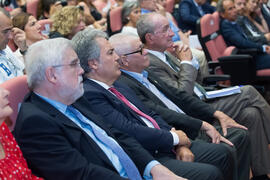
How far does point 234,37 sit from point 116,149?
10.0ft

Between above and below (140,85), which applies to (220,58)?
below

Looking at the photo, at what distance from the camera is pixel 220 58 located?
4145 mm

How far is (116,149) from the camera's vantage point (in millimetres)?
1782

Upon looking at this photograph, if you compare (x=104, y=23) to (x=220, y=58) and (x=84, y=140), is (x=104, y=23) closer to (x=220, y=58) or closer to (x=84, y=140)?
(x=220, y=58)

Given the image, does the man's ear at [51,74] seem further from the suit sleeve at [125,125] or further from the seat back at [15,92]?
the suit sleeve at [125,125]

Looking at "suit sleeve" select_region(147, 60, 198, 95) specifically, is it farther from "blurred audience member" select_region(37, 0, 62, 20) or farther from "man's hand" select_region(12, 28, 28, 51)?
"blurred audience member" select_region(37, 0, 62, 20)

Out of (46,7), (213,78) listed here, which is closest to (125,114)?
(213,78)

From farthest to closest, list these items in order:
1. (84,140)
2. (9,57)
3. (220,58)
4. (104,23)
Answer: (104,23) < (220,58) < (9,57) < (84,140)

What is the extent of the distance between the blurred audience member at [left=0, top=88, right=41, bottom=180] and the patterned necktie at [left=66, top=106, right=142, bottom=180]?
1.04 feet

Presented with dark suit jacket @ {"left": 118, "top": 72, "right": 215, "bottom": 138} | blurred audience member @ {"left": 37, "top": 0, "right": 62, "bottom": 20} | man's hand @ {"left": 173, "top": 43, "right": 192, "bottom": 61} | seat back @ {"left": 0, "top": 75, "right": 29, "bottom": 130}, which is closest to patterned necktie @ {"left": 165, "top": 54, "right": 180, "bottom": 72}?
man's hand @ {"left": 173, "top": 43, "right": 192, "bottom": 61}

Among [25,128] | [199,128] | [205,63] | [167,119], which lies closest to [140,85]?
[167,119]

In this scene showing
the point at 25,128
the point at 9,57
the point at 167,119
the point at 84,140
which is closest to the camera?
the point at 25,128

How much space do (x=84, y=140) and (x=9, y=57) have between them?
1165mm

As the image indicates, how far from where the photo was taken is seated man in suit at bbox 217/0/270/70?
14.4ft
